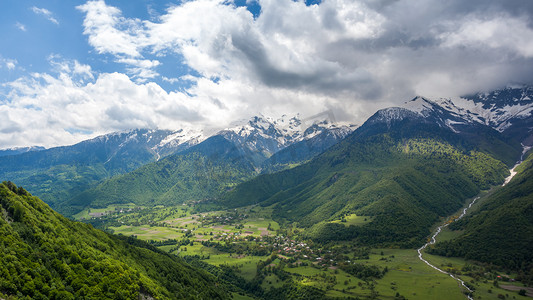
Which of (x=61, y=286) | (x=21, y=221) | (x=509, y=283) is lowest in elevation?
(x=509, y=283)

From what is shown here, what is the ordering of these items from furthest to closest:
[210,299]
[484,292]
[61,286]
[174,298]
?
[484,292] → [210,299] → [174,298] → [61,286]

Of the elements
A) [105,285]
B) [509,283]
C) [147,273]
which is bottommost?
[509,283]

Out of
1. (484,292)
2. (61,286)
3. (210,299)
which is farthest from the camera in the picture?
(484,292)

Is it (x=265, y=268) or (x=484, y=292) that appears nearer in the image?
(x=484, y=292)

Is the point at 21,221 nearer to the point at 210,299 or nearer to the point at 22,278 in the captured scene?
the point at 22,278

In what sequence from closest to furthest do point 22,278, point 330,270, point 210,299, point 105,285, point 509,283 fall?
1. point 22,278
2. point 105,285
3. point 210,299
4. point 509,283
5. point 330,270

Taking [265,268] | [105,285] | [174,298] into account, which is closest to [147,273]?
[174,298]

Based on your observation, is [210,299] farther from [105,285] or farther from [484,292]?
[484,292]

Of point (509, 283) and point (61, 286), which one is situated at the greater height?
point (61, 286)

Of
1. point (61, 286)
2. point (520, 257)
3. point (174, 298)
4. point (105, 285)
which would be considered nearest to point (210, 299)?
point (174, 298)
